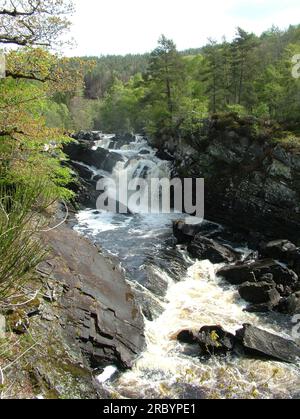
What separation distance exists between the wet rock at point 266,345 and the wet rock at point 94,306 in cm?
352

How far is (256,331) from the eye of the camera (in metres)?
13.4

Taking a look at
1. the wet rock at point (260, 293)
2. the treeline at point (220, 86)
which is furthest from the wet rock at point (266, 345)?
the treeline at point (220, 86)

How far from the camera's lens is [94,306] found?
12.1 meters

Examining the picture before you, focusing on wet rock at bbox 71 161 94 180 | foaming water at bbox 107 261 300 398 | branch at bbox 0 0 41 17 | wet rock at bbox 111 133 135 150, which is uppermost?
branch at bbox 0 0 41 17

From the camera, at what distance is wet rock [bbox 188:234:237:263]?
70.1ft

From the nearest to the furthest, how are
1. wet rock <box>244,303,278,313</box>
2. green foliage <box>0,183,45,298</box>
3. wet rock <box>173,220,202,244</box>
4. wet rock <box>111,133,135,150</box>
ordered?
green foliage <box>0,183,45,298</box> → wet rock <box>244,303,278,313</box> → wet rock <box>173,220,202,244</box> → wet rock <box>111,133,135,150</box>

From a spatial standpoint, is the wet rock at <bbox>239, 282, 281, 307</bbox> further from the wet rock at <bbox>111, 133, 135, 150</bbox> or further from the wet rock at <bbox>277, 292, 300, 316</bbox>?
the wet rock at <bbox>111, 133, 135, 150</bbox>

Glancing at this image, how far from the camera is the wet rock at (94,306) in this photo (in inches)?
432

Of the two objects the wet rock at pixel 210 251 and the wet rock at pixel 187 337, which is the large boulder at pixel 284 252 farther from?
the wet rock at pixel 187 337

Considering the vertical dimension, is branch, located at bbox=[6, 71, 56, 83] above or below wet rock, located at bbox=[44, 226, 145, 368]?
above

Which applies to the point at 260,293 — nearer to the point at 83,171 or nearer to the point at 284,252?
the point at 284,252

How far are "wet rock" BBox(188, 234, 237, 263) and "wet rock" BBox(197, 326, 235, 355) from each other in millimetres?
8098

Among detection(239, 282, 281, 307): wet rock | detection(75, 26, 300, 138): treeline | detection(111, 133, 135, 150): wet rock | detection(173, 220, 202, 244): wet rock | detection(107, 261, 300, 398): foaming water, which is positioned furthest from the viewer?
detection(111, 133, 135, 150): wet rock

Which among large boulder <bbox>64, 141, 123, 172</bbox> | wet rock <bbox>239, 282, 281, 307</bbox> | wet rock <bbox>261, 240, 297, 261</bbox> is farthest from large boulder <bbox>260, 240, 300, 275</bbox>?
large boulder <bbox>64, 141, 123, 172</bbox>
